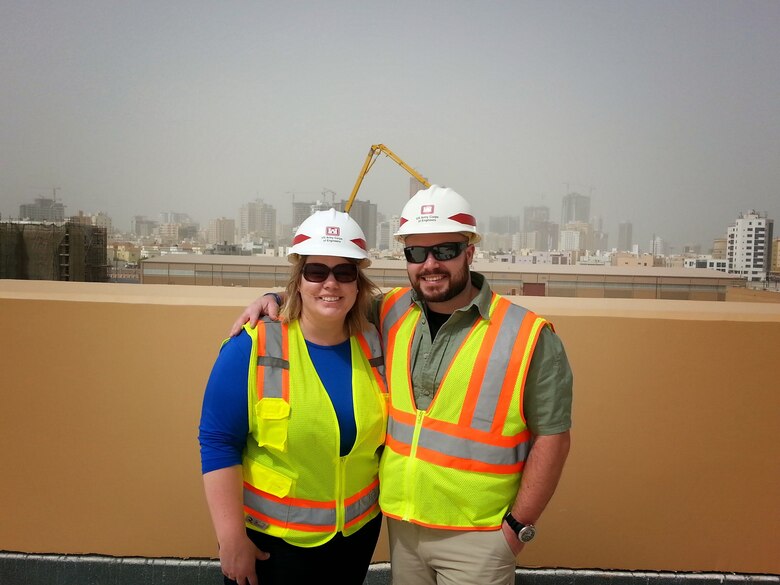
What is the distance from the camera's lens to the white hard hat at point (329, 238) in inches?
79.6

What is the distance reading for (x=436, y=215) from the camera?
6.92ft

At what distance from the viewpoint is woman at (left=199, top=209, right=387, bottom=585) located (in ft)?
6.32

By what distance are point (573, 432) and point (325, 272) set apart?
5.47 feet

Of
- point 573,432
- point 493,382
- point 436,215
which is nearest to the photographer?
point 493,382

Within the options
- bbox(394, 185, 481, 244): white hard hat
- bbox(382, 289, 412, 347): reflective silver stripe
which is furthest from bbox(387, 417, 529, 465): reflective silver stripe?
bbox(394, 185, 481, 244): white hard hat

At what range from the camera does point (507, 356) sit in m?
2.01

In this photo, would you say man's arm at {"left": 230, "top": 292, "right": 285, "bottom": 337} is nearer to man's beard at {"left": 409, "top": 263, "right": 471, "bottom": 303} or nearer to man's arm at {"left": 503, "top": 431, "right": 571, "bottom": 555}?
man's beard at {"left": 409, "top": 263, "right": 471, "bottom": 303}

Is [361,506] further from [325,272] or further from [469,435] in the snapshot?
[325,272]

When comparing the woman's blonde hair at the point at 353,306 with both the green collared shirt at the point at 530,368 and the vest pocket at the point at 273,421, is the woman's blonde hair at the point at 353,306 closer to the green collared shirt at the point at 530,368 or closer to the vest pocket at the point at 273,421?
the green collared shirt at the point at 530,368

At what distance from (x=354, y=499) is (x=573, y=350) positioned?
55.9 inches

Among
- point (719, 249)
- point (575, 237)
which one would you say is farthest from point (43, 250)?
point (575, 237)

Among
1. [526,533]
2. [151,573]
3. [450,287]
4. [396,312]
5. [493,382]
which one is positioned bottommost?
[151,573]

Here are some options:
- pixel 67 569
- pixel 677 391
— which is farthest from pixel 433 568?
pixel 67 569

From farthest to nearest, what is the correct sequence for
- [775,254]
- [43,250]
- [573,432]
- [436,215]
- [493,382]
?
1. [775,254]
2. [43,250]
3. [573,432]
4. [436,215]
5. [493,382]
